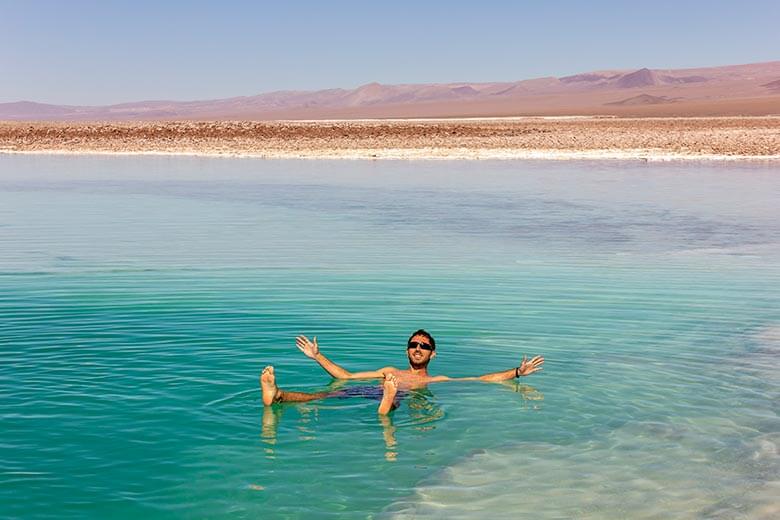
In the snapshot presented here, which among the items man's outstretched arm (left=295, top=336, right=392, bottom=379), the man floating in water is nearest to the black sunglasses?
the man floating in water

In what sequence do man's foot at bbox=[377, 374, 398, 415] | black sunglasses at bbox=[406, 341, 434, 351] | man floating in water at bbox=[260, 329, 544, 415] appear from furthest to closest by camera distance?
black sunglasses at bbox=[406, 341, 434, 351] → man floating in water at bbox=[260, 329, 544, 415] → man's foot at bbox=[377, 374, 398, 415]

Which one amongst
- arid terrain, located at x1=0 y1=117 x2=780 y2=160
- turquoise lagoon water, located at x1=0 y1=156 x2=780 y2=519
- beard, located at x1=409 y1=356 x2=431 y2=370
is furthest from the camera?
arid terrain, located at x1=0 y1=117 x2=780 y2=160

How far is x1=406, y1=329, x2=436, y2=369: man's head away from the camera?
391 inches

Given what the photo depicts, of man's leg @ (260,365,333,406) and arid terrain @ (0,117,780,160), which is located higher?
arid terrain @ (0,117,780,160)

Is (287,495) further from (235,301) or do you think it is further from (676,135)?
(676,135)

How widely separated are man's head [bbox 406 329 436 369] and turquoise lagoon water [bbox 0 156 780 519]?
0.39 m

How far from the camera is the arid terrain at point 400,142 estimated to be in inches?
1928

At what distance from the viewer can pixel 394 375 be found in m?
9.90

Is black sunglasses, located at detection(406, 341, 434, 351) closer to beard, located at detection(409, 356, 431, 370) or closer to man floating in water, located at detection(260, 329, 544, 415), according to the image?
man floating in water, located at detection(260, 329, 544, 415)

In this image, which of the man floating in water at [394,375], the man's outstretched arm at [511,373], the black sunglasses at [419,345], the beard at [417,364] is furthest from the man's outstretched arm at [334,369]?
the man's outstretched arm at [511,373]

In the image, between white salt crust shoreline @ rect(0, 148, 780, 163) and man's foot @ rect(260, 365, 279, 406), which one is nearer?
man's foot @ rect(260, 365, 279, 406)

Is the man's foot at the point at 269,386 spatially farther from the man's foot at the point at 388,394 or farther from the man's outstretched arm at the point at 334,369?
the man's foot at the point at 388,394

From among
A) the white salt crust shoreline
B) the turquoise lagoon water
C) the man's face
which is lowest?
the turquoise lagoon water

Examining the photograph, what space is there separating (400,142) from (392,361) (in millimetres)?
46314
